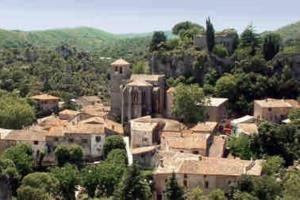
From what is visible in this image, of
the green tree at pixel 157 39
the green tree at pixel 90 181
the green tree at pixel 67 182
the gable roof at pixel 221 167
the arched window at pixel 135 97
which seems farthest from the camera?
the green tree at pixel 157 39

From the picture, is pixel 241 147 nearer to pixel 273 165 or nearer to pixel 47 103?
pixel 273 165

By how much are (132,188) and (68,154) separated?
31.6ft

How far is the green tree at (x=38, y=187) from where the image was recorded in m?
43.6

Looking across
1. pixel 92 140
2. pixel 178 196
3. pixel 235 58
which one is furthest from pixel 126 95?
pixel 178 196

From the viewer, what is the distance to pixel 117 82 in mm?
61062

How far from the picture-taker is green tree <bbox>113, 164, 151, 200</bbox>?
4212 centimetres

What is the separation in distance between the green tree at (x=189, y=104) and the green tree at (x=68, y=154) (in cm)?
984

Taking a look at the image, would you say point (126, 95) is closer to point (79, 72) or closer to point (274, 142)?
point (274, 142)

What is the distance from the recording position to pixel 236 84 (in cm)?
6072

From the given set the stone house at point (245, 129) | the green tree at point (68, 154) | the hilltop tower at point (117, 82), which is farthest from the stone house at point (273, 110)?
the green tree at point (68, 154)

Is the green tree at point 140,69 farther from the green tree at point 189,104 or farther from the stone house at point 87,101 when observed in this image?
the stone house at point 87,101

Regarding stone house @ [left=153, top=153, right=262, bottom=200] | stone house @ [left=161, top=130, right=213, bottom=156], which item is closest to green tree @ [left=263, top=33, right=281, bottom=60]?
stone house @ [left=161, top=130, right=213, bottom=156]

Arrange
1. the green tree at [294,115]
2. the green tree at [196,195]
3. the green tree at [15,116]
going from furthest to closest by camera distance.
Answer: the green tree at [15,116] < the green tree at [294,115] < the green tree at [196,195]

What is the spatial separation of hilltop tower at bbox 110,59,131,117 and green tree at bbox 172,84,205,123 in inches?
257
